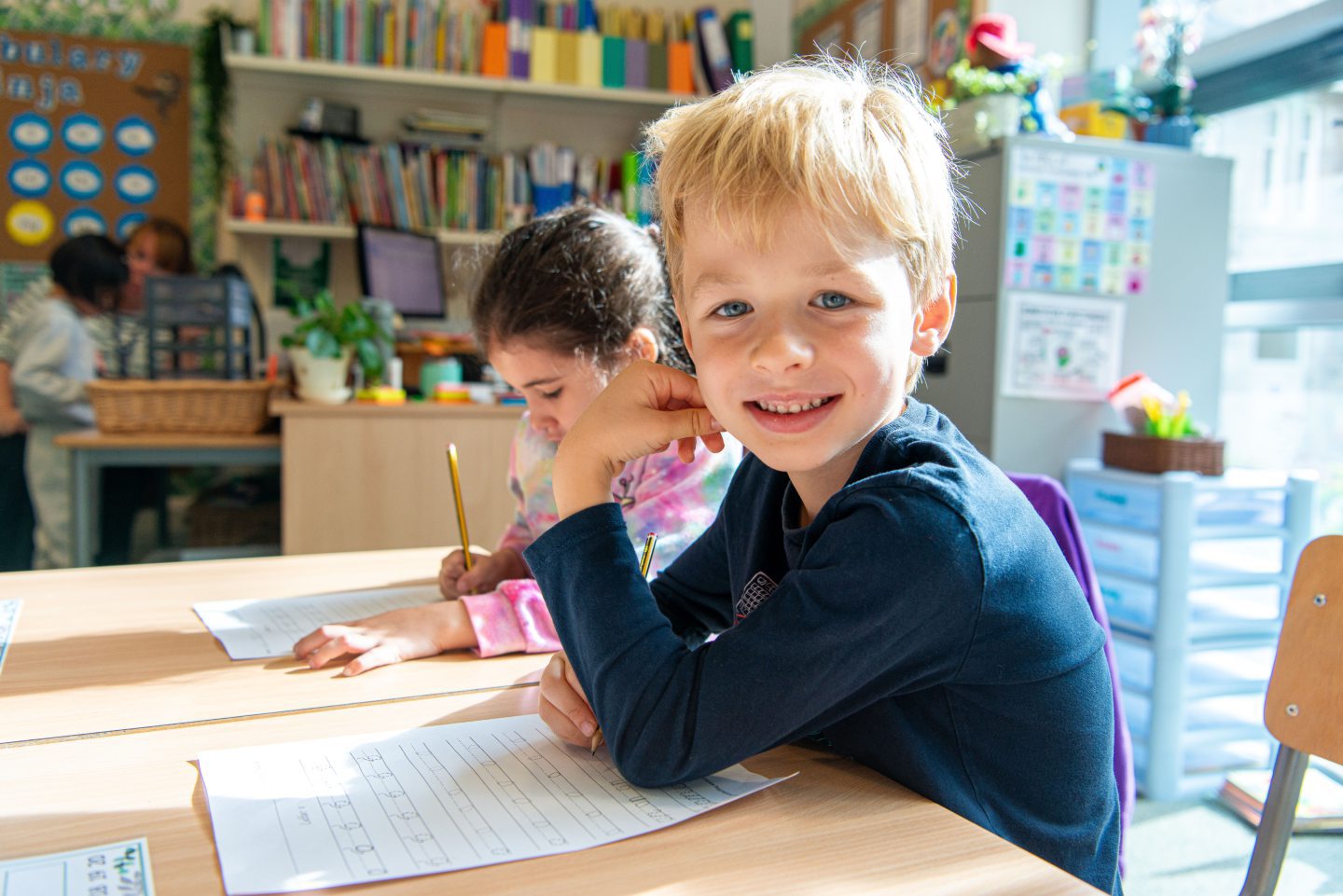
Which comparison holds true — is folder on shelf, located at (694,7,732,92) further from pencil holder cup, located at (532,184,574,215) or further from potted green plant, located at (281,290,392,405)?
potted green plant, located at (281,290,392,405)

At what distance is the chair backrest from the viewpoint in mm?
768

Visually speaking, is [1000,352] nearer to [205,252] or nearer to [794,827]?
[794,827]

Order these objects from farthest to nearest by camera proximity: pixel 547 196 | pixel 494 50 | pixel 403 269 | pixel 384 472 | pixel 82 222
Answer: pixel 82 222 < pixel 547 196 < pixel 494 50 < pixel 403 269 < pixel 384 472

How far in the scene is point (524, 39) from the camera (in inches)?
151

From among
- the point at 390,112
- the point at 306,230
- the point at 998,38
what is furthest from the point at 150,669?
the point at 390,112

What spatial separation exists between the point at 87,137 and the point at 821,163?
4.28m

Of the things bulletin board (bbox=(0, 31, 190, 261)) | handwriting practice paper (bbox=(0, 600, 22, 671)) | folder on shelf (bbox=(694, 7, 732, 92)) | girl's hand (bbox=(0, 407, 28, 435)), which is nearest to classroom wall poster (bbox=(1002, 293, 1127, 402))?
handwriting practice paper (bbox=(0, 600, 22, 671))

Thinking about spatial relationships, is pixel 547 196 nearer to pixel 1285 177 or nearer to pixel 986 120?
pixel 986 120

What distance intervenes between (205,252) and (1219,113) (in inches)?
143

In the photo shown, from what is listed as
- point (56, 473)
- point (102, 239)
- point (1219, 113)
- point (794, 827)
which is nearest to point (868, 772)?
point (794, 827)

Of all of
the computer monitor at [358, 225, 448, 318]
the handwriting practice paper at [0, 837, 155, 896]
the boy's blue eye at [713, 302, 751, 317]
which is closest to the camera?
the handwriting practice paper at [0, 837, 155, 896]

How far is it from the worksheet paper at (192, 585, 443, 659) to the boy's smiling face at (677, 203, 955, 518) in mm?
513

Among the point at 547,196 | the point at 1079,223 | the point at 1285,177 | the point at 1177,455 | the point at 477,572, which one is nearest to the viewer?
the point at 477,572

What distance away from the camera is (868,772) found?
679 mm
